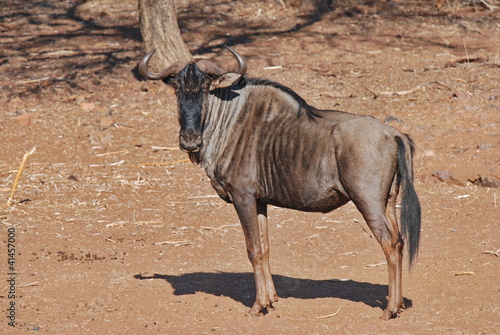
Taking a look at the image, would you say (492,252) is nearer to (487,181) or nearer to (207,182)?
(487,181)

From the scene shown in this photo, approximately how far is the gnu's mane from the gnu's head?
30 cm

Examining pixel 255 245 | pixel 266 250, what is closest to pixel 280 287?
pixel 266 250

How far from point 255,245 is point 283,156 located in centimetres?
91

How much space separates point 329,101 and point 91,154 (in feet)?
15.3

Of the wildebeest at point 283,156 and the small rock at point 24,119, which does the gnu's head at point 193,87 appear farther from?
the small rock at point 24,119

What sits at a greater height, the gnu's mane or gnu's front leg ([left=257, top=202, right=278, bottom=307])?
the gnu's mane

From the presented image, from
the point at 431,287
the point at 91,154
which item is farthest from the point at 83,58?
the point at 431,287

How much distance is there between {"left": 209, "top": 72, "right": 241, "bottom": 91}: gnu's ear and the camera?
22.0 ft

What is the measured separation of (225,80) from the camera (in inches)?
266

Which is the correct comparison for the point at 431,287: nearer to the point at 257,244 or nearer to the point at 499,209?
the point at 257,244

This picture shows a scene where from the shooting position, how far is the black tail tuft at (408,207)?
6.34m

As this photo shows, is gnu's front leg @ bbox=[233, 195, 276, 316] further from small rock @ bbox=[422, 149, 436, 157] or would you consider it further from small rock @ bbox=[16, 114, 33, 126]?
small rock @ bbox=[16, 114, 33, 126]

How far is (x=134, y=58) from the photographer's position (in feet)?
53.2

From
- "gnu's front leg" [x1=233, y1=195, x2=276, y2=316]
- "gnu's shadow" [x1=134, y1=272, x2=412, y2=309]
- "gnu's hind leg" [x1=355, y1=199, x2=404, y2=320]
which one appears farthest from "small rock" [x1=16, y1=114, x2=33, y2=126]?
"gnu's hind leg" [x1=355, y1=199, x2=404, y2=320]
